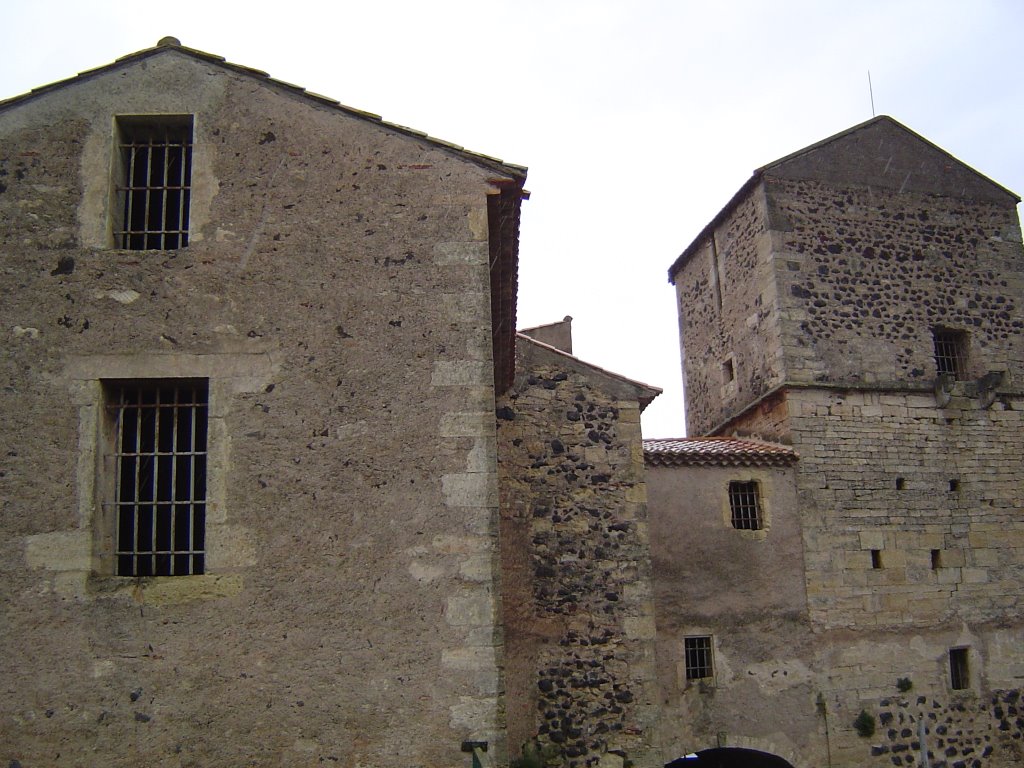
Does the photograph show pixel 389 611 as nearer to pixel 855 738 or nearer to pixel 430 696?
pixel 430 696

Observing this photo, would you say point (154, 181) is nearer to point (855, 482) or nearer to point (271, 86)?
point (271, 86)

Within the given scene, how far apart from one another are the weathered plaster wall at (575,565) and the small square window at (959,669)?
5.96 meters

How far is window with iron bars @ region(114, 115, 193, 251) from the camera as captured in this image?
7.69 metres

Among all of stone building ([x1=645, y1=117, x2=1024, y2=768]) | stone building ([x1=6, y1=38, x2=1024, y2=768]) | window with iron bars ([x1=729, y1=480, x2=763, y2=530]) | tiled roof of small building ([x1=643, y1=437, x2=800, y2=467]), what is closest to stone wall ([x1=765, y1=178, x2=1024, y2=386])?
stone building ([x1=645, y1=117, x2=1024, y2=768])

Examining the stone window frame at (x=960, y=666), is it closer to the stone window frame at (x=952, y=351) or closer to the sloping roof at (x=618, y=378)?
the stone window frame at (x=952, y=351)

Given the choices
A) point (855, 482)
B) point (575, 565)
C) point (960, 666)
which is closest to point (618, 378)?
point (575, 565)

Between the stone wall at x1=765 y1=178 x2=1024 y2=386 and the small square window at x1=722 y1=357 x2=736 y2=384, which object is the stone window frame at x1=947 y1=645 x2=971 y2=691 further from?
the small square window at x1=722 y1=357 x2=736 y2=384

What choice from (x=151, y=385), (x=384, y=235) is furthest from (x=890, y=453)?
(x=151, y=385)

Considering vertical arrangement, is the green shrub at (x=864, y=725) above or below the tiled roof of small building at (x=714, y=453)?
below

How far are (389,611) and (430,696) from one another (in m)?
0.62

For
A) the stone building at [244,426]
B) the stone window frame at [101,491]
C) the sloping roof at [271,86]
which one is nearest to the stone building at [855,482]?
the stone building at [244,426]

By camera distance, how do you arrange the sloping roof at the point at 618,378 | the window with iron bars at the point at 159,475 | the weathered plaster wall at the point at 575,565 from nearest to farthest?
1. the window with iron bars at the point at 159,475
2. the weathered plaster wall at the point at 575,565
3. the sloping roof at the point at 618,378

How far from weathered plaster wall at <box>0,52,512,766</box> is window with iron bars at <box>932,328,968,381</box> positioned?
1183cm

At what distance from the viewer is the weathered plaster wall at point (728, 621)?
1377 centimetres
